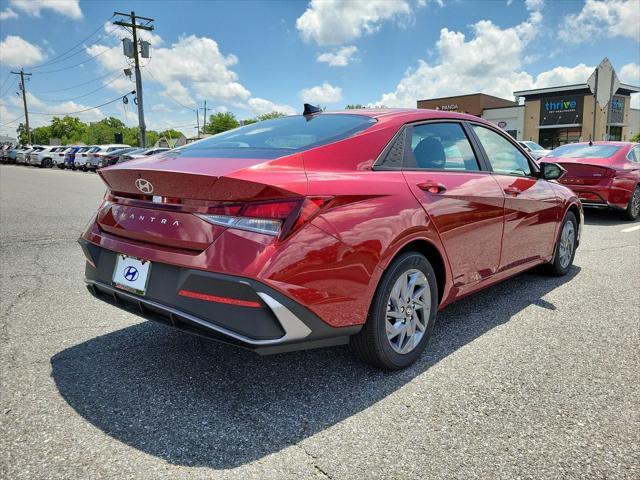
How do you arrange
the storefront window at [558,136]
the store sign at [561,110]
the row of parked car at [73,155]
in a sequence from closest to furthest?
the row of parked car at [73,155] → the store sign at [561,110] → the storefront window at [558,136]

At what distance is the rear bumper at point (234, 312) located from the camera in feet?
7.15

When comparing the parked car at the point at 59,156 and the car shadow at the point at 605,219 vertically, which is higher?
the parked car at the point at 59,156

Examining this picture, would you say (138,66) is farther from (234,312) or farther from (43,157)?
(234,312)

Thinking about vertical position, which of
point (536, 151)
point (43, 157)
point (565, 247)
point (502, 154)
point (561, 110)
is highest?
point (561, 110)

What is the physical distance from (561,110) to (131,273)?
173ft

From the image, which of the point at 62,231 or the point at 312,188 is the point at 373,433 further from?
the point at 62,231

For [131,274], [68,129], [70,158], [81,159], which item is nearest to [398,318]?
[131,274]

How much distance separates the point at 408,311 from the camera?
2.91 metres

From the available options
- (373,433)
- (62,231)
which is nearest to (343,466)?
(373,433)

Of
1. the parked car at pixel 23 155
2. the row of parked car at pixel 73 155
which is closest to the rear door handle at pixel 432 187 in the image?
the row of parked car at pixel 73 155

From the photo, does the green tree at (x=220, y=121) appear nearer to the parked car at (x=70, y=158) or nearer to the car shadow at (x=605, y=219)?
the parked car at (x=70, y=158)

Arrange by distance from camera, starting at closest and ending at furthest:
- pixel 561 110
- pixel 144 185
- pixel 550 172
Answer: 1. pixel 144 185
2. pixel 550 172
3. pixel 561 110

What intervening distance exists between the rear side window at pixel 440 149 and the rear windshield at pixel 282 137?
0.35m

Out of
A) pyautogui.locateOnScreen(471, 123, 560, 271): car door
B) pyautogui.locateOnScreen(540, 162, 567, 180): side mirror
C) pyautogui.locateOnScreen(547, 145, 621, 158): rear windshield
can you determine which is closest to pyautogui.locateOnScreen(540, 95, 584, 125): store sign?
pyautogui.locateOnScreen(547, 145, 621, 158): rear windshield
